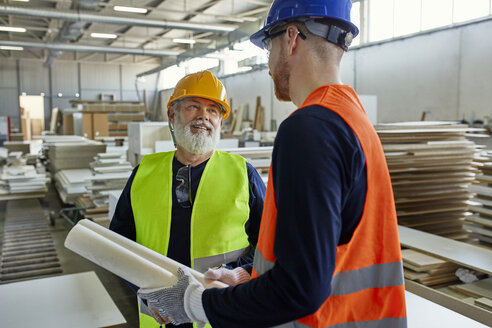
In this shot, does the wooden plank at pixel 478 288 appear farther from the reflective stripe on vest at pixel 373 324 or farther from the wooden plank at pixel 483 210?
the reflective stripe on vest at pixel 373 324

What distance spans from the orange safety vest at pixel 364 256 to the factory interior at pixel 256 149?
0.38m

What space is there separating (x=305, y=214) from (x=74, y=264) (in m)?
5.77

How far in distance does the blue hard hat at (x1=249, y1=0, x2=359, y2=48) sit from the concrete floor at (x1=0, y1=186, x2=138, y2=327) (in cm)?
386

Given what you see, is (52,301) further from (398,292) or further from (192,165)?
(398,292)

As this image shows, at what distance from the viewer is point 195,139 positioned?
2.42m

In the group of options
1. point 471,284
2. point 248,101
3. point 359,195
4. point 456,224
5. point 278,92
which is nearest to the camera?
point 359,195

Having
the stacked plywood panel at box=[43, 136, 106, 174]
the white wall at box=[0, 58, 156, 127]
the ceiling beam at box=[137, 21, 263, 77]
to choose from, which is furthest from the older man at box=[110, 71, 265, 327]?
the white wall at box=[0, 58, 156, 127]

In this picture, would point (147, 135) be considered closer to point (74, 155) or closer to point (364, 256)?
point (74, 155)

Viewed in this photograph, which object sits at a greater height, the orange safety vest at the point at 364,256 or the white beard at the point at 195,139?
the white beard at the point at 195,139

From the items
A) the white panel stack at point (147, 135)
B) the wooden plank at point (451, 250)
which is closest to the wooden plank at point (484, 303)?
the wooden plank at point (451, 250)

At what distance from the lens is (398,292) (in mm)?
1205

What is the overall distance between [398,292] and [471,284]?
2.90 m

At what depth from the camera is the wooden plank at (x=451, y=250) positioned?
→ 341cm

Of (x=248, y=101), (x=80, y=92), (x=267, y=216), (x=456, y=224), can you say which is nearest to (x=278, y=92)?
Answer: (x=267, y=216)
